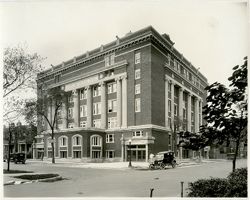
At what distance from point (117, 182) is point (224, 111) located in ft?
11.3

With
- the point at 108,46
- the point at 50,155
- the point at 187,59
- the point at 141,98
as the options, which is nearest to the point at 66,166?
the point at 50,155

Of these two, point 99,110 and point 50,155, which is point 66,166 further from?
point 99,110

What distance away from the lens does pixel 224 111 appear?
19.4 ft

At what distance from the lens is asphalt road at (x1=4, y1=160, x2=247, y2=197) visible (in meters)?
7.69

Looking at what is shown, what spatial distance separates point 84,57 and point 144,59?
168 cm

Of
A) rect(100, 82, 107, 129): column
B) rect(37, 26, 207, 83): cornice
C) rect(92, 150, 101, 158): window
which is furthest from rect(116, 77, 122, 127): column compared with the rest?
rect(92, 150, 101, 158): window

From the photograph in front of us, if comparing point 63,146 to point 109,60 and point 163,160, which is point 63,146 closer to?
point 109,60

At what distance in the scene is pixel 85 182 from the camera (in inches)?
323

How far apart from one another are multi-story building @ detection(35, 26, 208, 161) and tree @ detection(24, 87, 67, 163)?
0.47ft

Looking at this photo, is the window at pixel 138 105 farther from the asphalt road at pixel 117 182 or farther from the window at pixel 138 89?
the asphalt road at pixel 117 182

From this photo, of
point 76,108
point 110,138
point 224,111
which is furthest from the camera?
point 76,108

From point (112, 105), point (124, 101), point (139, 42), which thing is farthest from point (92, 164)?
point (139, 42)

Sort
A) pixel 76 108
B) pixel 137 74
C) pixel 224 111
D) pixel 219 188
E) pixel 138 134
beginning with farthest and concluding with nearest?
pixel 76 108 < pixel 137 74 < pixel 138 134 < pixel 219 188 < pixel 224 111

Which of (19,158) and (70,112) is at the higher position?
(70,112)
